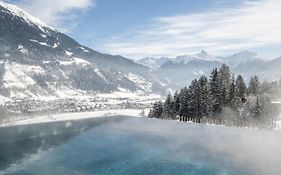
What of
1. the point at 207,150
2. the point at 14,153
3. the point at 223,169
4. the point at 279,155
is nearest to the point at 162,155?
the point at 207,150

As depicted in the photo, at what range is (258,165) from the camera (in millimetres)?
138500

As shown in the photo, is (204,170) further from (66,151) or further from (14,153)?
(14,153)

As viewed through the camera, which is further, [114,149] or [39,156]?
[114,149]

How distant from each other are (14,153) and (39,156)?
810 inches

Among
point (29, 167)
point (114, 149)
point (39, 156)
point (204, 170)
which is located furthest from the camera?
point (114, 149)

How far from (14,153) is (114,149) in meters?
47.4

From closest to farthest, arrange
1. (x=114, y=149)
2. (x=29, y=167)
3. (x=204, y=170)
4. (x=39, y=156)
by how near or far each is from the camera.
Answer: (x=204, y=170) < (x=29, y=167) < (x=39, y=156) < (x=114, y=149)

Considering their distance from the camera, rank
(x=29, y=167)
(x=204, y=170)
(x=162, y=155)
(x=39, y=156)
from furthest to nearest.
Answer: (x=39, y=156), (x=162, y=155), (x=29, y=167), (x=204, y=170)

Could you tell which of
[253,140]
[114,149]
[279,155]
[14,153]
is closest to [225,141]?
[253,140]

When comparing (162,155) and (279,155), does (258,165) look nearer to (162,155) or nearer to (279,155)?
(279,155)

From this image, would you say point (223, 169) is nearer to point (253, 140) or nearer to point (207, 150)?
point (207, 150)

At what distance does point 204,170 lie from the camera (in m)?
135

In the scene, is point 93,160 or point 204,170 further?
point 93,160

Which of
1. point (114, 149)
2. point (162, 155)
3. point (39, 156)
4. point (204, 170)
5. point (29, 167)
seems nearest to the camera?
point (204, 170)
